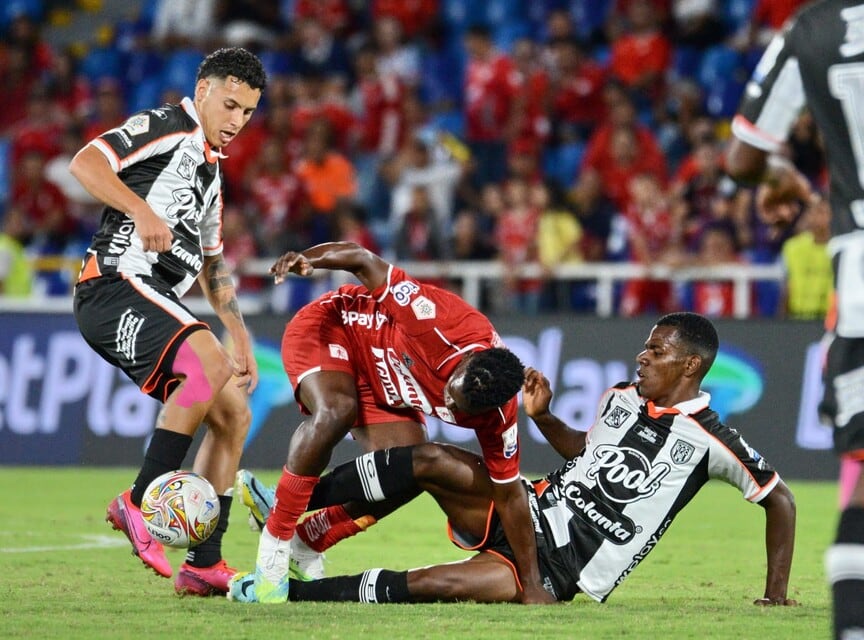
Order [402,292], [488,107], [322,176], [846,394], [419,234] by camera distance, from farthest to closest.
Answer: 1. [488,107]
2. [322,176]
3. [419,234]
4. [402,292]
5. [846,394]

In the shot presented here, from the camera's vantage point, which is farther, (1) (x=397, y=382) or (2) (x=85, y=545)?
(2) (x=85, y=545)

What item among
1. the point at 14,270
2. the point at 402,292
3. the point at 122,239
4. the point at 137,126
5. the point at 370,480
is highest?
the point at 137,126

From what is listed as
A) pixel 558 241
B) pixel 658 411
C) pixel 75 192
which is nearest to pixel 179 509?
pixel 658 411

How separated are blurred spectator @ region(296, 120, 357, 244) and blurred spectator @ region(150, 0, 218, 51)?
4.31 metres

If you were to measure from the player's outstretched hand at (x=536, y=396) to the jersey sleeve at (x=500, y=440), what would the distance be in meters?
0.30

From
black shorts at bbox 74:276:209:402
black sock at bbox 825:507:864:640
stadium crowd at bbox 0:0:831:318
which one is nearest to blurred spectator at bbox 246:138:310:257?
stadium crowd at bbox 0:0:831:318

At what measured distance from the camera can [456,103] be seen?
1677cm

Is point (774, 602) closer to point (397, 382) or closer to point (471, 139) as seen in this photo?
point (397, 382)

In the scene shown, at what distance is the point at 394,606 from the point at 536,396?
3.60ft

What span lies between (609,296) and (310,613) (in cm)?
813

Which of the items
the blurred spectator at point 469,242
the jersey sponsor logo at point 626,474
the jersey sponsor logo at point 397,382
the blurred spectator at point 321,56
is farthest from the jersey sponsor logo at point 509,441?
the blurred spectator at point 321,56

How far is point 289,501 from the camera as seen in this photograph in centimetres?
582

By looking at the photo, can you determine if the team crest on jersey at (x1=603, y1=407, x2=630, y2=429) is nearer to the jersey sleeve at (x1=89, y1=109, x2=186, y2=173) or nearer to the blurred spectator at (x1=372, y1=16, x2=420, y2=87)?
the jersey sleeve at (x1=89, y1=109, x2=186, y2=173)

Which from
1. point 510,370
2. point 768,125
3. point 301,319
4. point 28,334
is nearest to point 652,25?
point 28,334
